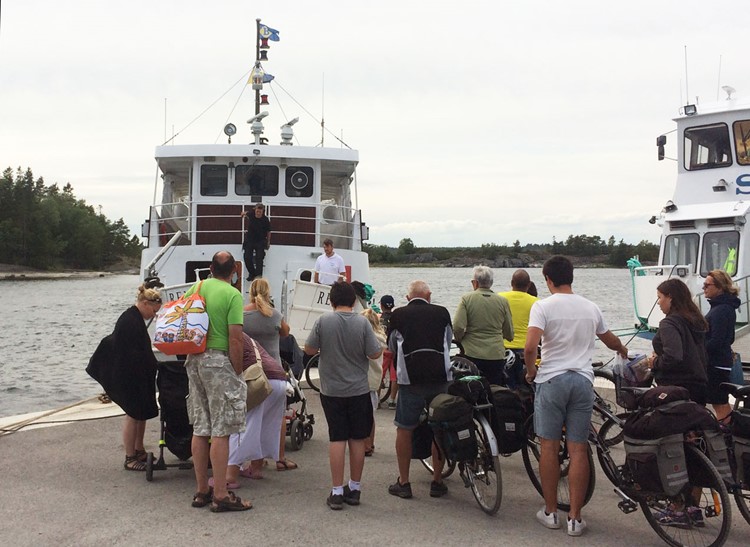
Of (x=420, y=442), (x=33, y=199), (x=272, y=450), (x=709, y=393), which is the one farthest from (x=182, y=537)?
(x=33, y=199)

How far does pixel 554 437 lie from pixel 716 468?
957 mm

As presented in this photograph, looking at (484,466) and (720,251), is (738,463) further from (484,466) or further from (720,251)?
(720,251)

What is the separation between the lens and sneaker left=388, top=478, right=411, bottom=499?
594cm

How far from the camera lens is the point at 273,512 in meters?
5.59

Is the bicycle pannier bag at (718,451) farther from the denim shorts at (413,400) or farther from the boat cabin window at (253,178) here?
the boat cabin window at (253,178)

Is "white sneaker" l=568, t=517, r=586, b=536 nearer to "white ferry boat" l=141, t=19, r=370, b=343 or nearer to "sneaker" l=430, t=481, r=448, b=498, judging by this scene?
"sneaker" l=430, t=481, r=448, b=498

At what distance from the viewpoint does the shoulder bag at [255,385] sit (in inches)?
238

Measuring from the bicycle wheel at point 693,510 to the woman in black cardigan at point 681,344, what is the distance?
77 cm

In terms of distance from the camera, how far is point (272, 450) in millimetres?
6430

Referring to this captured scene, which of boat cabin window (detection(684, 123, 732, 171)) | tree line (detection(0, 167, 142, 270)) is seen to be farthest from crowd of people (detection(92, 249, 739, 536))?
tree line (detection(0, 167, 142, 270))

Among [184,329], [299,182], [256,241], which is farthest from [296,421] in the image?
[299,182]

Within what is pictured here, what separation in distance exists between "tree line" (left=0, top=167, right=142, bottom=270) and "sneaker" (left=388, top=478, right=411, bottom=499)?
110 m

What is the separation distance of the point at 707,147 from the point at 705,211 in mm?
1934

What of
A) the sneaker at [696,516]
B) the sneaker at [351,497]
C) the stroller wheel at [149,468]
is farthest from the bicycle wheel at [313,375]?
the sneaker at [696,516]
